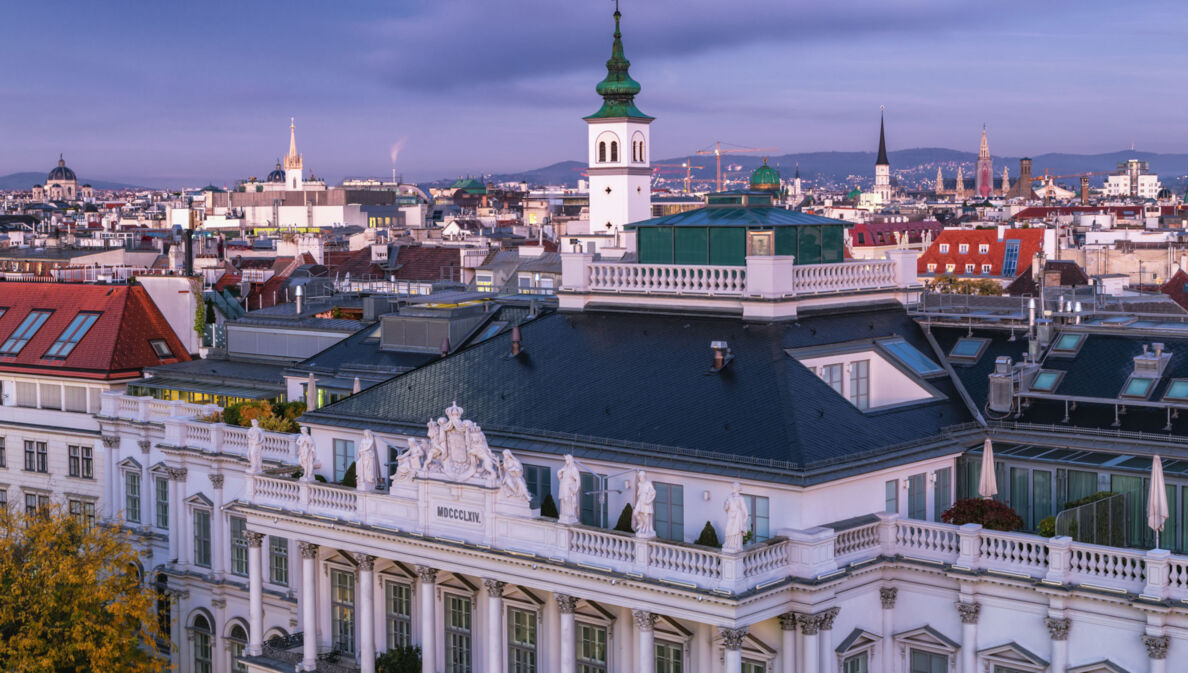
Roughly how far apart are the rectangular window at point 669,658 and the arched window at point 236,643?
23.7m

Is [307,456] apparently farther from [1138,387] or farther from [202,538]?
[1138,387]

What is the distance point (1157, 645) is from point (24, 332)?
5351cm

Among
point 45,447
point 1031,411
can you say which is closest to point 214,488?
point 45,447

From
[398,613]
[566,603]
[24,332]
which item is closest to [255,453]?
[398,613]

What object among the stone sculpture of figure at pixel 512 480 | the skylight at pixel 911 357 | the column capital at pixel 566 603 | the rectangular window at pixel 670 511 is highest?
the skylight at pixel 911 357

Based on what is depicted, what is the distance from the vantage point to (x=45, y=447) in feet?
226

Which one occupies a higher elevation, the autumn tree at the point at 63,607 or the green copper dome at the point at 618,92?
the green copper dome at the point at 618,92

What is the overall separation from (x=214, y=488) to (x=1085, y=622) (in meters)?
33.2

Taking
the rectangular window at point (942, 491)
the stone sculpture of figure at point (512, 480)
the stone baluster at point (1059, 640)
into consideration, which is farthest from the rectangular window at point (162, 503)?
the stone baluster at point (1059, 640)

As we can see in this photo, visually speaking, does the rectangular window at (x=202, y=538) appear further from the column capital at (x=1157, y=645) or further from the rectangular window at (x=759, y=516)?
the column capital at (x=1157, y=645)

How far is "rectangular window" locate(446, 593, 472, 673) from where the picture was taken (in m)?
44.1

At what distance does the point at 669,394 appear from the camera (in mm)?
41469

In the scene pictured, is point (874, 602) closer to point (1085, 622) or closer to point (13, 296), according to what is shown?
point (1085, 622)

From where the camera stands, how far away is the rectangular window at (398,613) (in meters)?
45.7
